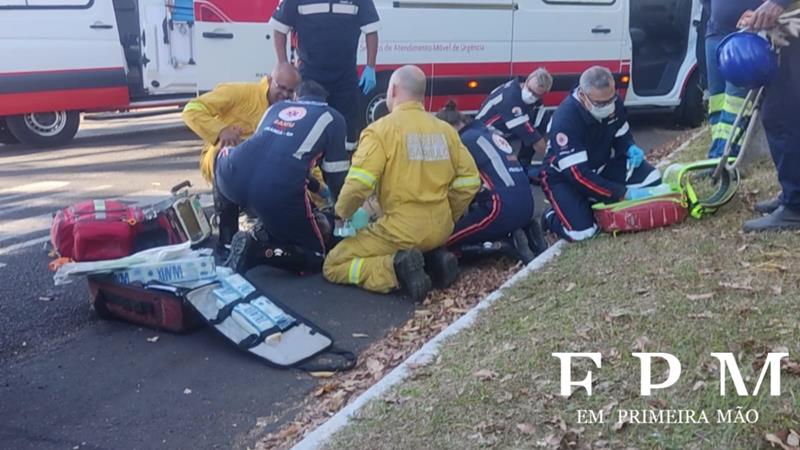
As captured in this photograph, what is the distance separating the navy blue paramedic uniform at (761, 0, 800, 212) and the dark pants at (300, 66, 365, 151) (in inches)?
140

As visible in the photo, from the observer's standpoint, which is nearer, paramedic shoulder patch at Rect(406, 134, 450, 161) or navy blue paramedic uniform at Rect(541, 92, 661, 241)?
paramedic shoulder patch at Rect(406, 134, 450, 161)

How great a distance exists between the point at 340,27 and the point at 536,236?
257 centimetres

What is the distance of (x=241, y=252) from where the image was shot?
5555mm

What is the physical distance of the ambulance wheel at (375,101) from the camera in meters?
10.0

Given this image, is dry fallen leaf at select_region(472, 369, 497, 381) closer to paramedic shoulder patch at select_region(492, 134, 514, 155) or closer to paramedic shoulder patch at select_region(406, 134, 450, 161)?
paramedic shoulder patch at select_region(406, 134, 450, 161)

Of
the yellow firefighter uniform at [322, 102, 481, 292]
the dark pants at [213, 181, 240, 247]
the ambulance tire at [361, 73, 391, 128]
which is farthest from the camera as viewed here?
the ambulance tire at [361, 73, 391, 128]

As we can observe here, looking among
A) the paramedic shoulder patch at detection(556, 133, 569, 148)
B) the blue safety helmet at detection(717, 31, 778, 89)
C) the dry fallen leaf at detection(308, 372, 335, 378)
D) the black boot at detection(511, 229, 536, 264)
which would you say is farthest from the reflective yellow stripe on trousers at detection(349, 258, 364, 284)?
the blue safety helmet at detection(717, 31, 778, 89)

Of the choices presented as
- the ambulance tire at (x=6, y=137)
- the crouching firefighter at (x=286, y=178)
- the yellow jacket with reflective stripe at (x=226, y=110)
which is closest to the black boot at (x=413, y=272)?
the crouching firefighter at (x=286, y=178)

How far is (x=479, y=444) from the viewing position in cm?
323

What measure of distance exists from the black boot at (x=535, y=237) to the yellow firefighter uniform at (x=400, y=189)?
64cm

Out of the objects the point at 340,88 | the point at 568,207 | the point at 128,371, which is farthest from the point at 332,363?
the point at 340,88

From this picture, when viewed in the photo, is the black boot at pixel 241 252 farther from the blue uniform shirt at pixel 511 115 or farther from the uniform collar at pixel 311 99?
the blue uniform shirt at pixel 511 115

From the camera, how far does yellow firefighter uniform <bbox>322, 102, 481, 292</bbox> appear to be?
535 centimetres

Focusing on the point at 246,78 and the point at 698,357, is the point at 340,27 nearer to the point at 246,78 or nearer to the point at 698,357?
the point at 246,78
